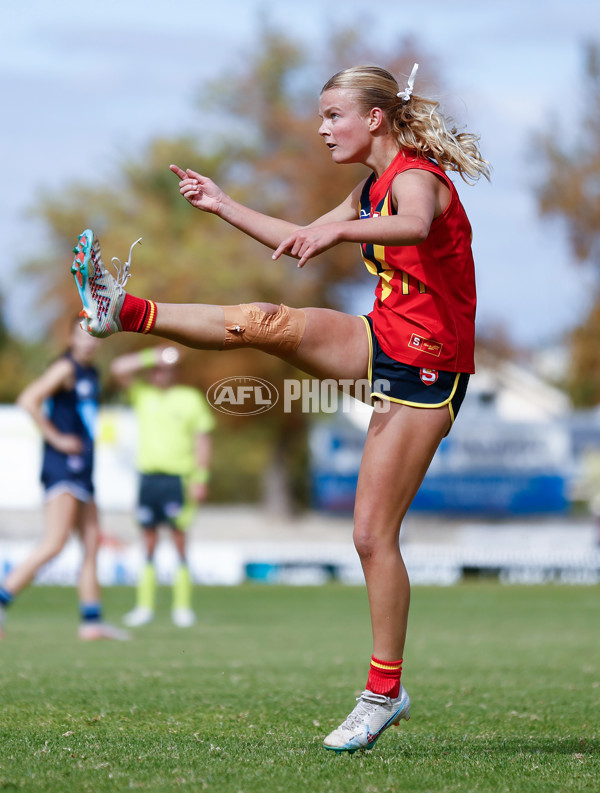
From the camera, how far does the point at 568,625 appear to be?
11.4 m

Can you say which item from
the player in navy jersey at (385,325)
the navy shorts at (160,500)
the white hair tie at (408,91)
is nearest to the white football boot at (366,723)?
the player in navy jersey at (385,325)

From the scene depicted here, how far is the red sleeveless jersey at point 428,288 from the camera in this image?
4.36 m

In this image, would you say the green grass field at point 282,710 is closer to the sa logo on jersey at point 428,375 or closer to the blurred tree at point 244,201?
the sa logo on jersey at point 428,375

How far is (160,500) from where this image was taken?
11664 mm

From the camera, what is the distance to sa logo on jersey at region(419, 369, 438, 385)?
4379 millimetres

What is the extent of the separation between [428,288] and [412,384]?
0.36 meters

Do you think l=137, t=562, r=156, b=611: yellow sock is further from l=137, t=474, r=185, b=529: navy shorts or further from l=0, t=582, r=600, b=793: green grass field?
l=0, t=582, r=600, b=793: green grass field

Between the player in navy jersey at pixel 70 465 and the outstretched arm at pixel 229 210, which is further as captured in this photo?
the player in navy jersey at pixel 70 465

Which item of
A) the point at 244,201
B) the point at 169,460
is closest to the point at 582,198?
the point at 244,201

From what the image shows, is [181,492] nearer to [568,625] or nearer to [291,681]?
[568,625]

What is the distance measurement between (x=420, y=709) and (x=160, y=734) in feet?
4.83

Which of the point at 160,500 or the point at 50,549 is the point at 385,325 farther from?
the point at 160,500

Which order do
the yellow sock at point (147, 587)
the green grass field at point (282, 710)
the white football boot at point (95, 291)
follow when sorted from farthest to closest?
the yellow sock at point (147, 587), the white football boot at point (95, 291), the green grass field at point (282, 710)

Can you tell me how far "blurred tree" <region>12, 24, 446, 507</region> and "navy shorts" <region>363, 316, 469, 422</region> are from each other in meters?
27.0
